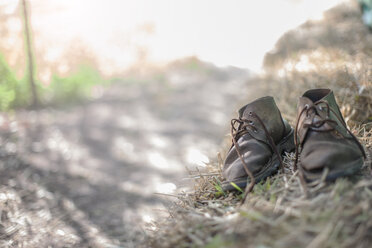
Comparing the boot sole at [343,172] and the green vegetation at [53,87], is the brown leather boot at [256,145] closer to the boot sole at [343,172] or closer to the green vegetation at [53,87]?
the boot sole at [343,172]

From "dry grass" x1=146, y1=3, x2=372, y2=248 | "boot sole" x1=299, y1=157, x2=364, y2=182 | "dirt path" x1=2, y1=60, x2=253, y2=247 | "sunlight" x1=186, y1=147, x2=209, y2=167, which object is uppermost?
"boot sole" x1=299, y1=157, x2=364, y2=182

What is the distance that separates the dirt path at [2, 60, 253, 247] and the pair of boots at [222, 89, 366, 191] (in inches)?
20.2

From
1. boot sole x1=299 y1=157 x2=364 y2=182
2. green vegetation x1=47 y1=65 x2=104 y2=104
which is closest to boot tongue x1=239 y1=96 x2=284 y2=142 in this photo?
boot sole x1=299 y1=157 x2=364 y2=182

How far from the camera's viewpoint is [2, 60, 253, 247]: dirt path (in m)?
2.03

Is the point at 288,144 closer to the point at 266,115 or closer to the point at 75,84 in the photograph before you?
the point at 266,115

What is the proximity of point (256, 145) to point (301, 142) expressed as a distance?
0.17 meters

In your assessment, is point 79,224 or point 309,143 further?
point 79,224

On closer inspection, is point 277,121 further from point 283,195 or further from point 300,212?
point 300,212

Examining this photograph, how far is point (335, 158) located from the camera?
3.43 ft

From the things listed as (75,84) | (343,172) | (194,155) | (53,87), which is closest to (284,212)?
(343,172)

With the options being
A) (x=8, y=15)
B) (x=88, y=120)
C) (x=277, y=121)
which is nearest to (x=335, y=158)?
(x=277, y=121)

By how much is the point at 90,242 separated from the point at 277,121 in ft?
3.45

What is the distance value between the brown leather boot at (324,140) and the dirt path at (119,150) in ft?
2.36

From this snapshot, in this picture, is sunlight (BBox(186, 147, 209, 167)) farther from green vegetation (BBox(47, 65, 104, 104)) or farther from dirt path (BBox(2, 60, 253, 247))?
green vegetation (BBox(47, 65, 104, 104))
